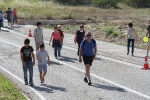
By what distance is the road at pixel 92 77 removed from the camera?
11.8 m

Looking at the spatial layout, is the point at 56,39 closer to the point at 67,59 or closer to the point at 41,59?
the point at 67,59

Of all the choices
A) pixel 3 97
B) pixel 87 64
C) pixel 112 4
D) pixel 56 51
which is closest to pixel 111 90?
pixel 87 64

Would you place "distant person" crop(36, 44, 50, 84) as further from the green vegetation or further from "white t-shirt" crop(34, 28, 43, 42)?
"white t-shirt" crop(34, 28, 43, 42)

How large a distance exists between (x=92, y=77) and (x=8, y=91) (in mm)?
3599

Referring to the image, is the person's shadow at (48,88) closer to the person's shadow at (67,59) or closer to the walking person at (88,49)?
the walking person at (88,49)

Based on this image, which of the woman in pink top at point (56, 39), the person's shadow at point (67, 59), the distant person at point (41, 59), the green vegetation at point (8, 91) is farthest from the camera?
the woman in pink top at point (56, 39)

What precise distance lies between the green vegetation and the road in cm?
32

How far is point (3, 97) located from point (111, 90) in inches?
143

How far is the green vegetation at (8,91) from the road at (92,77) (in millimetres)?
318

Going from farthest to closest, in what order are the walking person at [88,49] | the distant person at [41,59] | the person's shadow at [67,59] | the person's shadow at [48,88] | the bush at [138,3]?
the bush at [138,3], the person's shadow at [67,59], the distant person at [41,59], the walking person at [88,49], the person's shadow at [48,88]


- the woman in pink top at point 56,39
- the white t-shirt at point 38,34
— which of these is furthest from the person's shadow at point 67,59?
the white t-shirt at point 38,34

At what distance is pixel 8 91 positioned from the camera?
12.0 metres

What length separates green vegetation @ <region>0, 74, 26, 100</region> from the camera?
11258 millimetres

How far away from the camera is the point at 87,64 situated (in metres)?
13.0
